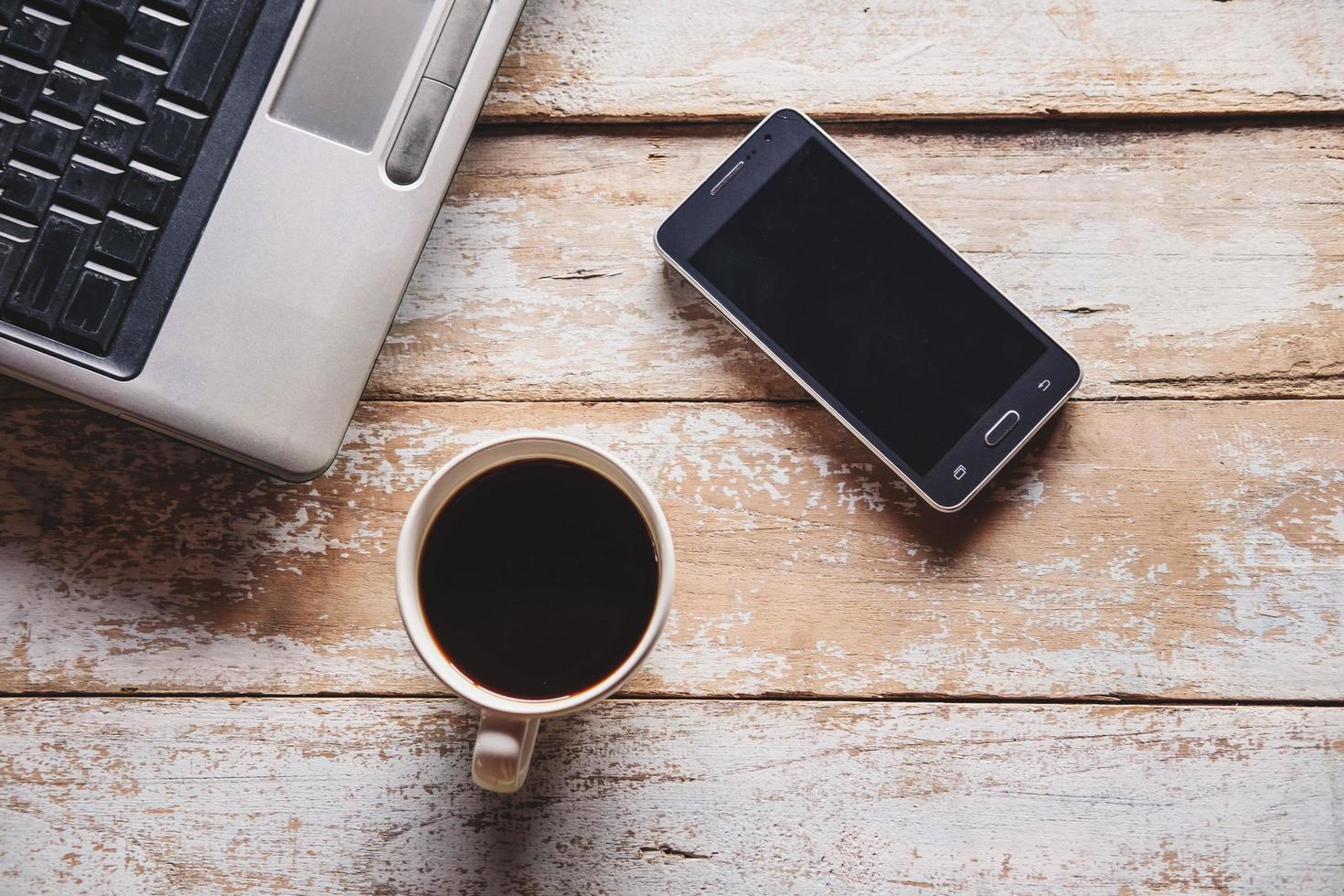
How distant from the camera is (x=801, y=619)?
56 cm

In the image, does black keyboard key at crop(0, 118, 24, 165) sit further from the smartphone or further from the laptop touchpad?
the smartphone

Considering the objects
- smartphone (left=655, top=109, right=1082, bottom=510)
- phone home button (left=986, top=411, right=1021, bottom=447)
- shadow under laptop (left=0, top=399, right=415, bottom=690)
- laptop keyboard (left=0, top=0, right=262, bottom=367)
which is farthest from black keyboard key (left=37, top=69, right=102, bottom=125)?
phone home button (left=986, top=411, right=1021, bottom=447)

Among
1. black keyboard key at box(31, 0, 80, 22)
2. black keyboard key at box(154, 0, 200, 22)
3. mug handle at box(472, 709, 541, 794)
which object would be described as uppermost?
black keyboard key at box(154, 0, 200, 22)

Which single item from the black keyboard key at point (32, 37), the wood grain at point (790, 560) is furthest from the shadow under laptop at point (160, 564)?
the black keyboard key at point (32, 37)

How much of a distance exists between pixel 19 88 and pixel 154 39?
0.07 m

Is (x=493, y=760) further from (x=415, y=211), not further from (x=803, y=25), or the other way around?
(x=803, y=25)

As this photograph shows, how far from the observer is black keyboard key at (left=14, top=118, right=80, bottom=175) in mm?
464

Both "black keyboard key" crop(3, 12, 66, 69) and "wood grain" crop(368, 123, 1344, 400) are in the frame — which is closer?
"black keyboard key" crop(3, 12, 66, 69)

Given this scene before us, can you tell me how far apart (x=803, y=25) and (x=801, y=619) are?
377 millimetres

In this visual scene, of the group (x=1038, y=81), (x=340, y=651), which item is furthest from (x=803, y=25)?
(x=340, y=651)

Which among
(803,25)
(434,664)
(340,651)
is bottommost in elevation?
(340,651)

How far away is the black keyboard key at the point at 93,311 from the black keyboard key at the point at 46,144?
0.06 metres

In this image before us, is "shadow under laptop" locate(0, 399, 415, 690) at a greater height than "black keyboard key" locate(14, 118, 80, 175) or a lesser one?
lesser

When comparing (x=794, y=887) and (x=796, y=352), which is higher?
(x=796, y=352)
